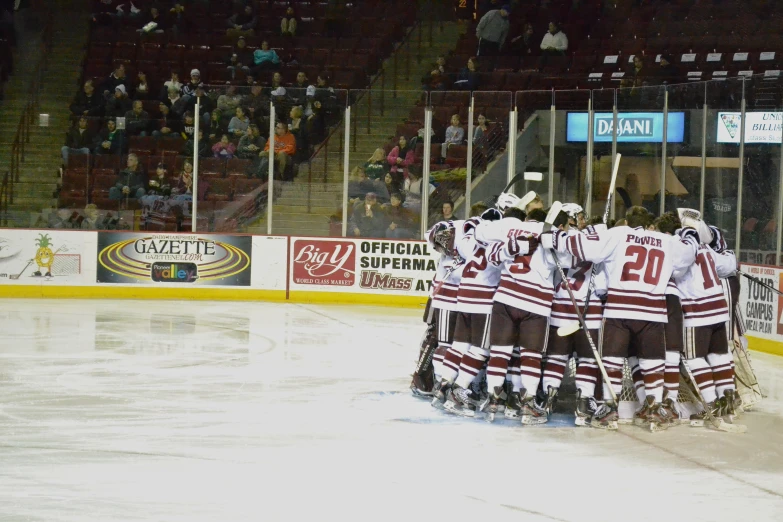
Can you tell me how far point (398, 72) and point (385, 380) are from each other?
977 cm

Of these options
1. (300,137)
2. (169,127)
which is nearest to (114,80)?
(169,127)

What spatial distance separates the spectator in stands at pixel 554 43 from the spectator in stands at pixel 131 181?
6.35m

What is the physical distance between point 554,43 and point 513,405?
10657 mm

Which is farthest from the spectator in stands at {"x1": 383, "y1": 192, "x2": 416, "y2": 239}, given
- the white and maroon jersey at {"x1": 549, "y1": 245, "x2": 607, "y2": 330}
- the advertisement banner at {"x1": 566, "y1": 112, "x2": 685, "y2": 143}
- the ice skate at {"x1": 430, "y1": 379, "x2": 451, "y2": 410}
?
the white and maroon jersey at {"x1": 549, "y1": 245, "x2": 607, "y2": 330}

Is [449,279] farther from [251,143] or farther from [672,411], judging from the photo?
[251,143]

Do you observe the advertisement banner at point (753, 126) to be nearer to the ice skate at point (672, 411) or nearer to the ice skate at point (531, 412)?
the ice skate at point (672, 411)

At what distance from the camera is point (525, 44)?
16.8 m

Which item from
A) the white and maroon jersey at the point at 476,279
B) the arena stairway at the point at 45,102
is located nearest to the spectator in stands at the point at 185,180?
the arena stairway at the point at 45,102

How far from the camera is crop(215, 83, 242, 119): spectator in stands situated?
1366 centimetres

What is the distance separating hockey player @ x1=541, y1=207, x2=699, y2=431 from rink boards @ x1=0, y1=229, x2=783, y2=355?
704cm

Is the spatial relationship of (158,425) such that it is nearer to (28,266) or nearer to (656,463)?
(656,463)

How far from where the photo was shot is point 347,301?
1393cm

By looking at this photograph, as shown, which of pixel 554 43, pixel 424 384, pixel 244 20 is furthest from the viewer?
pixel 244 20

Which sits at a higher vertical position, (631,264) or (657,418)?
(631,264)
